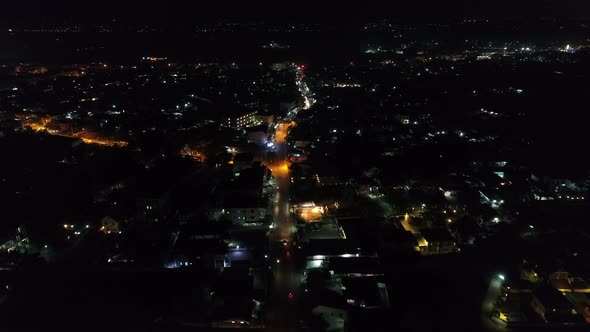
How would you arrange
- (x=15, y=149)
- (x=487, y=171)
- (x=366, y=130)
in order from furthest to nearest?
(x=366, y=130) → (x=15, y=149) → (x=487, y=171)

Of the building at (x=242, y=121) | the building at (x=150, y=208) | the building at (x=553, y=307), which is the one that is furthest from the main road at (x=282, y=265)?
the building at (x=242, y=121)

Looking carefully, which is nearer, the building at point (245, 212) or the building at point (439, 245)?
the building at point (439, 245)

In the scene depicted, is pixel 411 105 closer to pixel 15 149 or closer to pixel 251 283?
pixel 251 283

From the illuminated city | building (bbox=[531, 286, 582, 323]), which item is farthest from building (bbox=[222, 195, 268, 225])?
building (bbox=[531, 286, 582, 323])

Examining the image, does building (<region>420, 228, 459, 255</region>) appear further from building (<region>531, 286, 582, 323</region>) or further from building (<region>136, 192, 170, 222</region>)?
building (<region>136, 192, 170, 222</region>)

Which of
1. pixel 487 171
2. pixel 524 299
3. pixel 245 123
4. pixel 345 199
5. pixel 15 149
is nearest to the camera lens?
pixel 524 299

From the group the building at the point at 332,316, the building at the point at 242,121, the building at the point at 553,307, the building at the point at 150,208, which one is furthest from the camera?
the building at the point at 242,121

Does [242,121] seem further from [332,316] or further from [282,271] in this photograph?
[332,316]

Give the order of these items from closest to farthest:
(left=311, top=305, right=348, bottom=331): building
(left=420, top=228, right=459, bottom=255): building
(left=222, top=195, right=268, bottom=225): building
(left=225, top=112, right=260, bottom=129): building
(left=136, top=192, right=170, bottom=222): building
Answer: (left=311, top=305, right=348, bottom=331): building < (left=420, top=228, right=459, bottom=255): building < (left=222, top=195, right=268, bottom=225): building < (left=136, top=192, right=170, bottom=222): building < (left=225, top=112, right=260, bottom=129): building

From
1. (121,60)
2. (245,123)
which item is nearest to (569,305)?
(245,123)

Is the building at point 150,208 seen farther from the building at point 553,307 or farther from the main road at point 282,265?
the building at point 553,307

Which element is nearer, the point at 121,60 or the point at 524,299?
the point at 524,299
